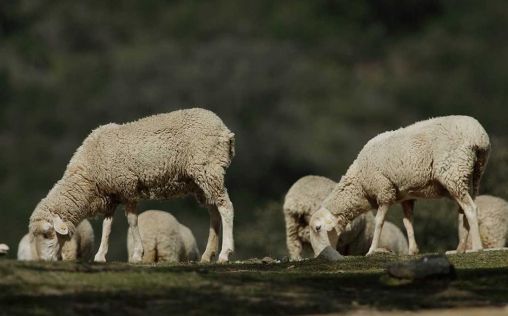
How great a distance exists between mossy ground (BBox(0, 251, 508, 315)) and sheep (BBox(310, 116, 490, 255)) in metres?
3.82

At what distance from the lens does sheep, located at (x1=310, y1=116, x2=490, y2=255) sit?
1930 centimetres

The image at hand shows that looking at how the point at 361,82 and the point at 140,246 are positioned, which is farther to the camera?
the point at 361,82

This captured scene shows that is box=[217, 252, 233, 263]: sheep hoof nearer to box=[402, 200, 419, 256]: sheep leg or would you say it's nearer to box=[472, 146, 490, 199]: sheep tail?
box=[402, 200, 419, 256]: sheep leg

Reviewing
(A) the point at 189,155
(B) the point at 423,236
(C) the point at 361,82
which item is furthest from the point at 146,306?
Answer: (C) the point at 361,82

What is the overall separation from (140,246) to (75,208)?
1.00m

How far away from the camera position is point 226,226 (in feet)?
62.2

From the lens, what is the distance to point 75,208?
63.4ft

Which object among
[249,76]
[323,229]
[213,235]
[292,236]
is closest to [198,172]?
[213,235]

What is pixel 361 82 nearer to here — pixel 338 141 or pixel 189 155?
pixel 338 141

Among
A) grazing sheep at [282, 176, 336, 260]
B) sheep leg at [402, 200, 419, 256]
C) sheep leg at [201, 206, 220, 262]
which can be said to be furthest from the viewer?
grazing sheep at [282, 176, 336, 260]

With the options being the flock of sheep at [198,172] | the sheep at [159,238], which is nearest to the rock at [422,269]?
the flock of sheep at [198,172]

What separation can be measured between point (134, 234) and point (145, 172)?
0.91 metres

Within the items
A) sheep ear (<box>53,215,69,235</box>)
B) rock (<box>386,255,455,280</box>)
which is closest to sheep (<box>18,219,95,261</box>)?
sheep ear (<box>53,215,69,235</box>)

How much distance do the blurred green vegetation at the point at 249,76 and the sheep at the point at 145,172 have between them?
2733 cm
